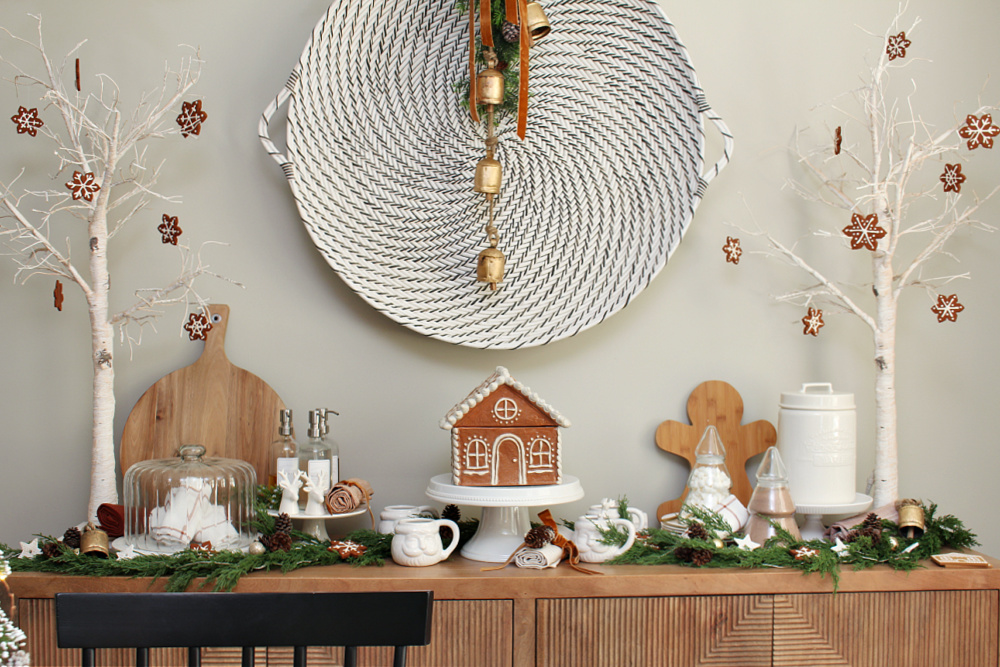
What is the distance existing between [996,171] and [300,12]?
55.5 inches

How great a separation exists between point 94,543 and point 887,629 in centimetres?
123

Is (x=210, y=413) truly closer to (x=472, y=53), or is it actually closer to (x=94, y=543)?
(x=94, y=543)

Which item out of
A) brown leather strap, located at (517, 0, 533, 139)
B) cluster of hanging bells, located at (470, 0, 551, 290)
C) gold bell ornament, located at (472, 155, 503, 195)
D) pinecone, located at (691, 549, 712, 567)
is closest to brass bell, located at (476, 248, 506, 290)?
cluster of hanging bells, located at (470, 0, 551, 290)

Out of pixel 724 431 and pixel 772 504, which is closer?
pixel 772 504

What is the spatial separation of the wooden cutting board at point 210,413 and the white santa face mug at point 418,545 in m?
0.33

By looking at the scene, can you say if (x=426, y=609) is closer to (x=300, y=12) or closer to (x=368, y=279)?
(x=368, y=279)

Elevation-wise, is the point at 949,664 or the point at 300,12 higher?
the point at 300,12

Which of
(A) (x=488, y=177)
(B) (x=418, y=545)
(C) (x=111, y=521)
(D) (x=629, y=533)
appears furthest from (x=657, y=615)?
(C) (x=111, y=521)

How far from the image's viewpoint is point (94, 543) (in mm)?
1181

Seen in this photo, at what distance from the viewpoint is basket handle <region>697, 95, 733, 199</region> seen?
145cm

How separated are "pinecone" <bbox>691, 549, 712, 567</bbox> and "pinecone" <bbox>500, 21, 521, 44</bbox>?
3.04ft

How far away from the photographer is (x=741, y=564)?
3.96 feet

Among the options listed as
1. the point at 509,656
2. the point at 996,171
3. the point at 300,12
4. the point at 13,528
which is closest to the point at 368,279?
the point at 300,12

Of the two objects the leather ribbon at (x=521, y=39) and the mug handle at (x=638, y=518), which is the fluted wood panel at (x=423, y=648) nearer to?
the mug handle at (x=638, y=518)
